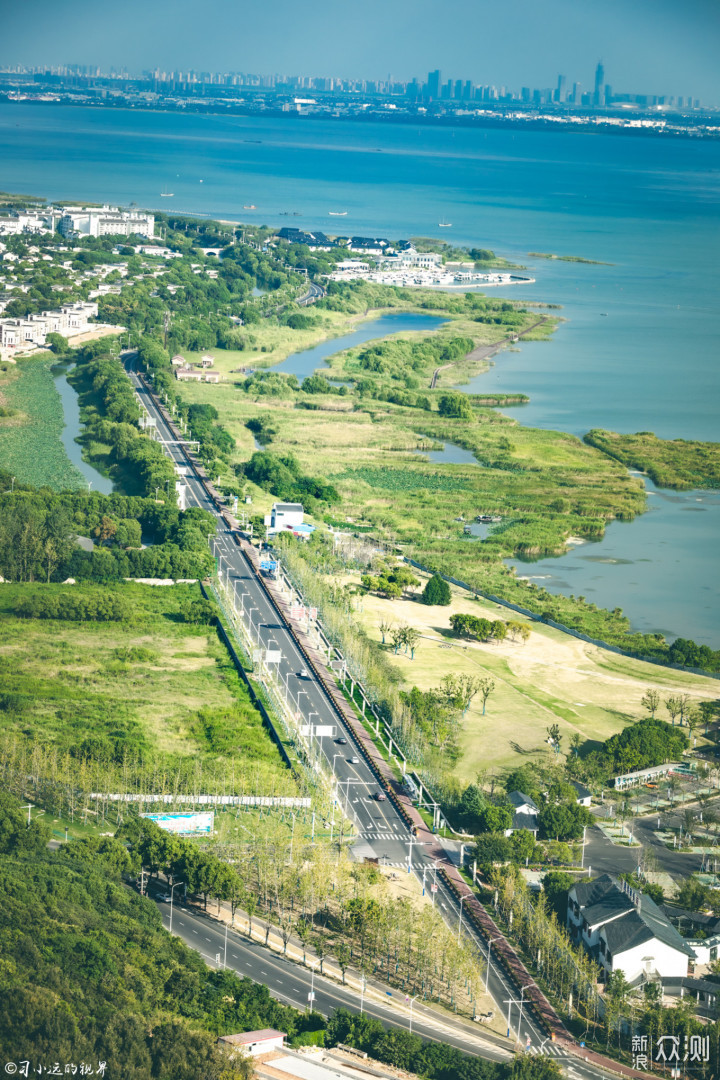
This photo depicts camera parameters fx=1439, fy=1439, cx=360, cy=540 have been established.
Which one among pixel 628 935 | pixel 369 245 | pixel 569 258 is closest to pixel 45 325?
pixel 369 245

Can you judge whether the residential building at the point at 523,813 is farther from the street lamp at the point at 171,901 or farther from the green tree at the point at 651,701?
the street lamp at the point at 171,901

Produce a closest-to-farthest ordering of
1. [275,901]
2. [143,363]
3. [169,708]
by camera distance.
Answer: [275,901] → [169,708] → [143,363]

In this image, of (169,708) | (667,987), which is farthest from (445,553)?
(667,987)

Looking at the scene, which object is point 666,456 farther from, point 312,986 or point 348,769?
point 312,986

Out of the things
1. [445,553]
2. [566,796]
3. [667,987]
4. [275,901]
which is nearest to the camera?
[667,987]

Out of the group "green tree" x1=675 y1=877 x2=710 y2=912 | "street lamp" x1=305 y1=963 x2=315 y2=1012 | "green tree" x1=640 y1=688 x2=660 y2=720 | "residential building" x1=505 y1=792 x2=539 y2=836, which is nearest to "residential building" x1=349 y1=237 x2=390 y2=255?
"green tree" x1=640 y1=688 x2=660 y2=720

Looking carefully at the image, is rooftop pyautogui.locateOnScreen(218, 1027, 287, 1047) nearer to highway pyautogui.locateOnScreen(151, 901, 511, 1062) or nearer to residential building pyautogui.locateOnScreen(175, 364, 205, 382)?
highway pyautogui.locateOnScreen(151, 901, 511, 1062)

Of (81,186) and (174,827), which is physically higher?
(81,186)

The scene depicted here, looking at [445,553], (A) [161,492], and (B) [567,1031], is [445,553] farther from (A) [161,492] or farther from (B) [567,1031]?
(B) [567,1031]
